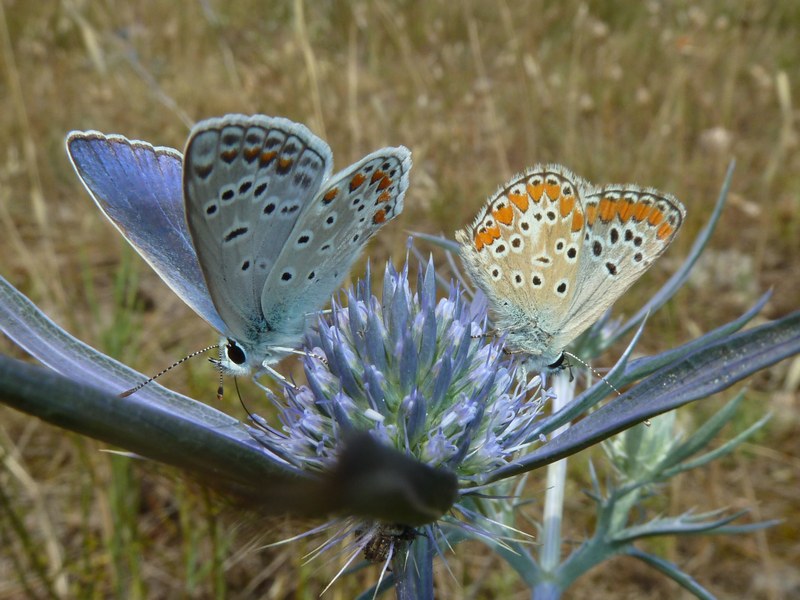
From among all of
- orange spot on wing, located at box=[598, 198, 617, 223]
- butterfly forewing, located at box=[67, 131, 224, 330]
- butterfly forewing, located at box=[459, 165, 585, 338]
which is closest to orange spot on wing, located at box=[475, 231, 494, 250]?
butterfly forewing, located at box=[459, 165, 585, 338]

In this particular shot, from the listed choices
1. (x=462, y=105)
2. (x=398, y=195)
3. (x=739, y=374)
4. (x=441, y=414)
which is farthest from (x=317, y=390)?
(x=462, y=105)

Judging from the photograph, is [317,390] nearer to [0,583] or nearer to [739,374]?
[739,374]

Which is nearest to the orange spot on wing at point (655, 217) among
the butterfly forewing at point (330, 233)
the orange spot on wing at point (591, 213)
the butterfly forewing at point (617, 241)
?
the butterfly forewing at point (617, 241)

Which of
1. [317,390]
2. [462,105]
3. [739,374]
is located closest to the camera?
[739,374]

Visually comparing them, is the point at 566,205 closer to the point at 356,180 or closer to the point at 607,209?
the point at 607,209

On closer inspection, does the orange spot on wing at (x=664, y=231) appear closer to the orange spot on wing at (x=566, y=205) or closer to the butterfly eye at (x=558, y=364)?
the orange spot on wing at (x=566, y=205)

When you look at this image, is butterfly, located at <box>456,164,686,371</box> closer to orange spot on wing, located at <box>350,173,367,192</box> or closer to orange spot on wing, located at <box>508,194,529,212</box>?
orange spot on wing, located at <box>508,194,529,212</box>
